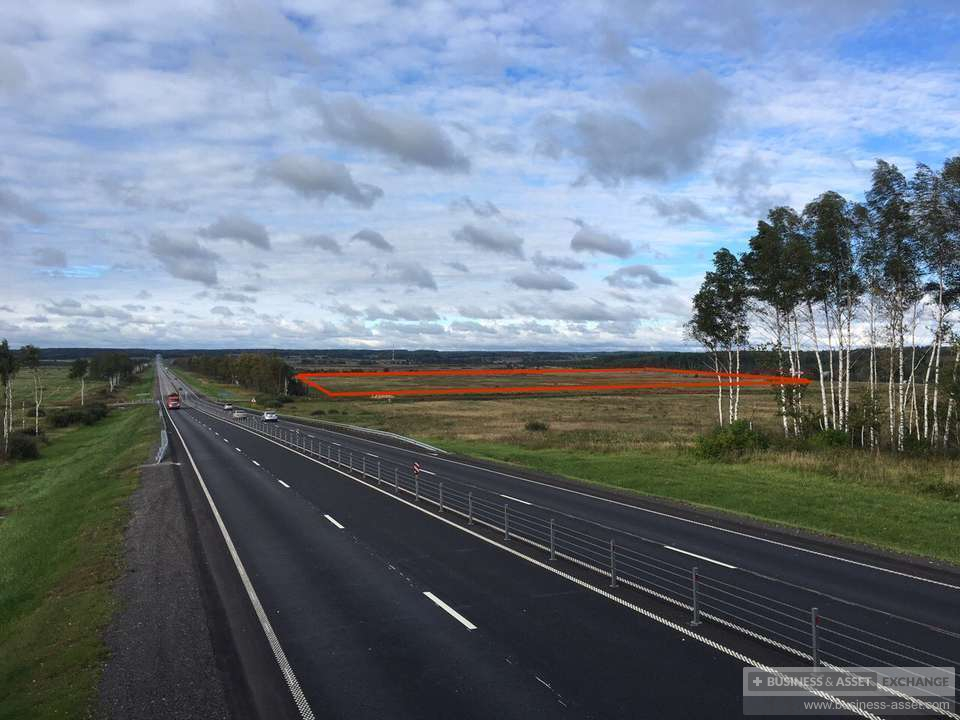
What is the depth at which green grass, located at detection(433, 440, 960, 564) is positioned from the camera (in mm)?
18703

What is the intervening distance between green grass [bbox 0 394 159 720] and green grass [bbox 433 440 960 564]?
59.9 ft

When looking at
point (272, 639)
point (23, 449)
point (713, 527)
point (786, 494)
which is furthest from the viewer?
point (23, 449)

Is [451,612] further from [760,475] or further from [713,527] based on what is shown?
[760,475]

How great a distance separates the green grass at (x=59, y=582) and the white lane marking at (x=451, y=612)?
5726 millimetres

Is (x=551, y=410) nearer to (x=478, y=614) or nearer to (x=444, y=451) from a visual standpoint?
(x=444, y=451)

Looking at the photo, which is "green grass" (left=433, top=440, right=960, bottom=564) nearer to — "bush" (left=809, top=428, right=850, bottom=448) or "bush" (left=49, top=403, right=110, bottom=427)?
"bush" (left=809, top=428, right=850, bottom=448)

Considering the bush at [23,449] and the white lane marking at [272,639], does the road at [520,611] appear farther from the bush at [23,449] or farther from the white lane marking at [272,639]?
the bush at [23,449]

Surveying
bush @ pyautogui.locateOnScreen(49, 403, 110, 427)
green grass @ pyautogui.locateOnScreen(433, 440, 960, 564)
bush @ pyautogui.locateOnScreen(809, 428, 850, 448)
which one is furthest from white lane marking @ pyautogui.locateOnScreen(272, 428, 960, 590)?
bush @ pyautogui.locateOnScreen(49, 403, 110, 427)

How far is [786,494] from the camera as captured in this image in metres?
24.7

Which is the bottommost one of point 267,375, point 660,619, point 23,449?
point 23,449

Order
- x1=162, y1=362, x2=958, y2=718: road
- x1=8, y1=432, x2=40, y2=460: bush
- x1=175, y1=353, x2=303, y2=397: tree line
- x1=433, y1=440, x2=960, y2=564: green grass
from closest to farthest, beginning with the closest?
x1=162, y1=362, x2=958, y2=718: road < x1=433, y1=440, x2=960, y2=564: green grass < x1=8, y1=432, x2=40, y2=460: bush < x1=175, y1=353, x2=303, y2=397: tree line

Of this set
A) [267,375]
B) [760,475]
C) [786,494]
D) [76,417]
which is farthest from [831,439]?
[267,375]

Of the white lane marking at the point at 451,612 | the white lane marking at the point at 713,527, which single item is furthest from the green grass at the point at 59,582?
the white lane marking at the point at 713,527

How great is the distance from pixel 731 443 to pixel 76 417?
79.1 m
